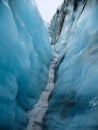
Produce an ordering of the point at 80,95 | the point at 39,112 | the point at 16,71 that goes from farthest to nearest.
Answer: the point at 39,112 < the point at 16,71 < the point at 80,95

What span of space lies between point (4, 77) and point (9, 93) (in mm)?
226

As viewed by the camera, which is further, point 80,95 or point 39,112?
point 39,112

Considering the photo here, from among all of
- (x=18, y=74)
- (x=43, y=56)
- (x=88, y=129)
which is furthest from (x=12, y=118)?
(x=43, y=56)

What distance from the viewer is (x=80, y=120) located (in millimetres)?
2818

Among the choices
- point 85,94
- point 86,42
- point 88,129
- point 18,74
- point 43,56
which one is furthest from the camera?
point 43,56

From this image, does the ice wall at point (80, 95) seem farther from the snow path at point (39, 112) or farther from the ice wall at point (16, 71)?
the ice wall at point (16, 71)

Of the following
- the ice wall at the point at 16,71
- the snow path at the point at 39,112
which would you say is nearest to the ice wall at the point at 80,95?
the snow path at the point at 39,112

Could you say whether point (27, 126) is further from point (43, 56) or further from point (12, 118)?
point (43, 56)

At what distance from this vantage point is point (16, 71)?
148 inches

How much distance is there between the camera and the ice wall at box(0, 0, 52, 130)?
3.22 m

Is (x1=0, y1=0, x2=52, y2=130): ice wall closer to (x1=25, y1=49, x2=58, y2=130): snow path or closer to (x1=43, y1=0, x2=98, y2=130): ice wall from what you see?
(x1=25, y1=49, x2=58, y2=130): snow path

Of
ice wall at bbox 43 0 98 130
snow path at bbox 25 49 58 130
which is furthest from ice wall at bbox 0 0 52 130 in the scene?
ice wall at bbox 43 0 98 130

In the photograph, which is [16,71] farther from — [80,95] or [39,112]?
[80,95]

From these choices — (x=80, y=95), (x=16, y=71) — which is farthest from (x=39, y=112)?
(x=80, y=95)
